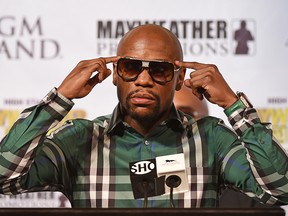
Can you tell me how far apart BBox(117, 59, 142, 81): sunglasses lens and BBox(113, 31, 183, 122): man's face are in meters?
0.01

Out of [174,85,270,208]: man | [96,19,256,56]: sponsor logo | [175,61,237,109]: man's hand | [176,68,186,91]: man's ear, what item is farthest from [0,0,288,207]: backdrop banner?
[175,61,237,109]: man's hand

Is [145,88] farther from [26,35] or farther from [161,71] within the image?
[26,35]

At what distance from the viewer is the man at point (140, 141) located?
1.58 metres

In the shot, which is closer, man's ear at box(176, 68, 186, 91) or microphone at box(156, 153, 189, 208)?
microphone at box(156, 153, 189, 208)

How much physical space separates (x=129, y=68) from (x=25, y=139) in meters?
0.32

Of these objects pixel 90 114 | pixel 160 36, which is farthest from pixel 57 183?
pixel 90 114

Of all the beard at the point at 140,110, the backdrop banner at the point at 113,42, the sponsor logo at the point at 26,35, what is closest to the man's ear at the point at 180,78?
the beard at the point at 140,110

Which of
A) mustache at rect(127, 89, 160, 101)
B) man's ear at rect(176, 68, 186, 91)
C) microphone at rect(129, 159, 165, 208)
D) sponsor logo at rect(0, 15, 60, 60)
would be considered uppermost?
sponsor logo at rect(0, 15, 60, 60)

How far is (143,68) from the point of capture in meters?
1.62

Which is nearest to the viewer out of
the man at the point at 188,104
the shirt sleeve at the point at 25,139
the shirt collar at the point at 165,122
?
the shirt sleeve at the point at 25,139

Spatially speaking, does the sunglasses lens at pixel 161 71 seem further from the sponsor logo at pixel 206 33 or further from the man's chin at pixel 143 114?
the sponsor logo at pixel 206 33

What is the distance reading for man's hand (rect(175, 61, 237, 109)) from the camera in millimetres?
1634

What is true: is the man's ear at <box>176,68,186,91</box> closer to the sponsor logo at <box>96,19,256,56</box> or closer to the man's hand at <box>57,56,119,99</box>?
the man's hand at <box>57,56,119,99</box>

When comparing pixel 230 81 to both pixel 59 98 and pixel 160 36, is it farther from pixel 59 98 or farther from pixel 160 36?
pixel 59 98
